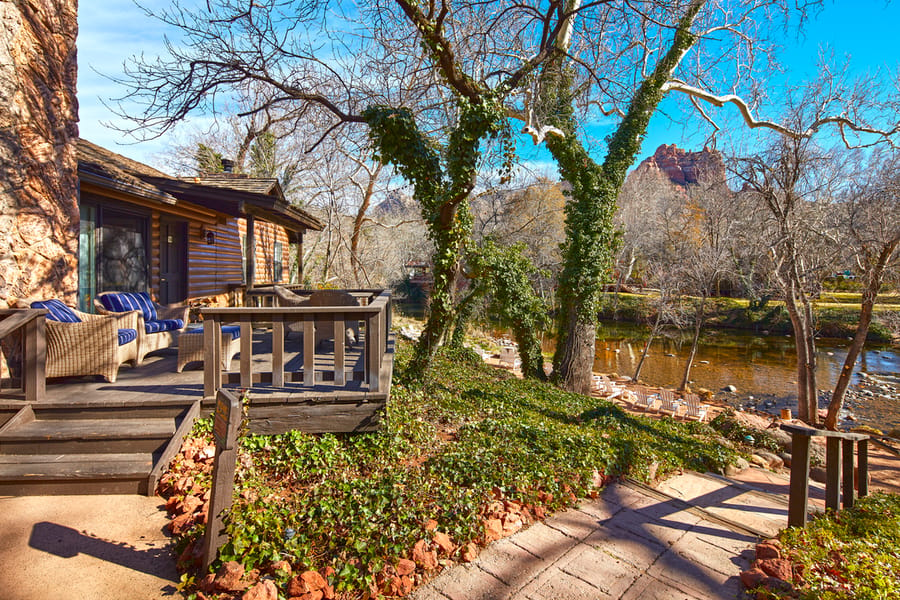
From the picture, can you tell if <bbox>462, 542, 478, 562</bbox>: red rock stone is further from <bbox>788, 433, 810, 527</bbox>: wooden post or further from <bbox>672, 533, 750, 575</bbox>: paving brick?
<bbox>788, 433, 810, 527</bbox>: wooden post

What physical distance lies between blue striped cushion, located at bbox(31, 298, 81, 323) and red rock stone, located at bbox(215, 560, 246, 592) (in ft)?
11.9

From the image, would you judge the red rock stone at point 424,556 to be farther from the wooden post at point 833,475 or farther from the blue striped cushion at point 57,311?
the blue striped cushion at point 57,311

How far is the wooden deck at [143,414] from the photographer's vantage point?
3438 millimetres

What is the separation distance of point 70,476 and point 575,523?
372 centimetres

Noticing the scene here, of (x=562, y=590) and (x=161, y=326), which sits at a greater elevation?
(x=161, y=326)

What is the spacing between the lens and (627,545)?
326cm

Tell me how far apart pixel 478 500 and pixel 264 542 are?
4.92ft

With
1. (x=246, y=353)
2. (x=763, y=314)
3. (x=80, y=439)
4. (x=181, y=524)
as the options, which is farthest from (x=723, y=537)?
(x=763, y=314)

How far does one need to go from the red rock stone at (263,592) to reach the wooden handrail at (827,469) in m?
3.11

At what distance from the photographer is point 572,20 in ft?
26.0

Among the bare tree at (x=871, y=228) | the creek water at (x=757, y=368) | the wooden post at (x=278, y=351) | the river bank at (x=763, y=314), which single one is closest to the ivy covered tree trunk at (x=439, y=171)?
the wooden post at (x=278, y=351)

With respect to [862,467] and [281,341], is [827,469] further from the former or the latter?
[281,341]

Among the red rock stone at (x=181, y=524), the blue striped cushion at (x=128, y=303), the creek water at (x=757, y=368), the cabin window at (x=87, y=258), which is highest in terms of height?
the cabin window at (x=87, y=258)

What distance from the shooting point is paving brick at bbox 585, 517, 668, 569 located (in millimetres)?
3104
